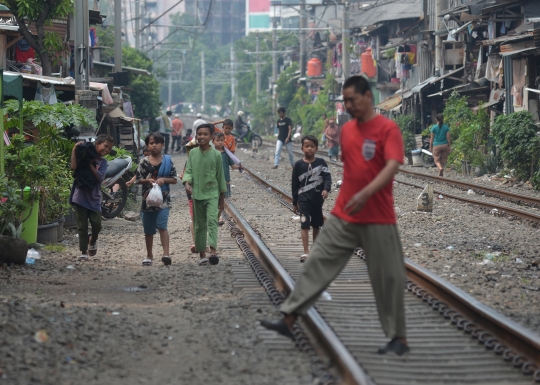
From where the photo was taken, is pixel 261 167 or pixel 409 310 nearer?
pixel 409 310

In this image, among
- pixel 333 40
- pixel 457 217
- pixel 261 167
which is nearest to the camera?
pixel 457 217

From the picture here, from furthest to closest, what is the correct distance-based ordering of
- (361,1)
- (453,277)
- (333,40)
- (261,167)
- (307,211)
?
(361,1), (333,40), (261,167), (307,211), (453,277)

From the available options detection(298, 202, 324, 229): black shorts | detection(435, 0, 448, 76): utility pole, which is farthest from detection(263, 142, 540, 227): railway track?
detection(435, 0, 448, 76): utility pole

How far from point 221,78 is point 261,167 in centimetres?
9509

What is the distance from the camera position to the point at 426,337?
649 centimetres

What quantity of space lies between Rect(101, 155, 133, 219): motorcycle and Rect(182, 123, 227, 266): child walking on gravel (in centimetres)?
456

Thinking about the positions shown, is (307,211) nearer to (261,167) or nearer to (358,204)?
(358,204)

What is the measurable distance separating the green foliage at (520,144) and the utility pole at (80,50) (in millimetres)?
10463

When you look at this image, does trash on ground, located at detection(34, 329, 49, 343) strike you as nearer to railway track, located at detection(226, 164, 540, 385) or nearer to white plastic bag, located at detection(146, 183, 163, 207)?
railway track, located at detection(226, 164, 540, 385)

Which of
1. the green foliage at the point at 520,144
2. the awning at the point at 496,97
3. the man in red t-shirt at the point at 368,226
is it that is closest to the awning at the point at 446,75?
the awning at the point at 496,97

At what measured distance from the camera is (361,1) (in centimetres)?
6384

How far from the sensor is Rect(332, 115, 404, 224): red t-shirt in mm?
5770

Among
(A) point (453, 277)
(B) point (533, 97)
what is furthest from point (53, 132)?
(B) point (533, 97)

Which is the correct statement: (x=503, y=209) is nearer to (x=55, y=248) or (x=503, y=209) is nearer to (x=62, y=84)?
(x=55, y=248)
